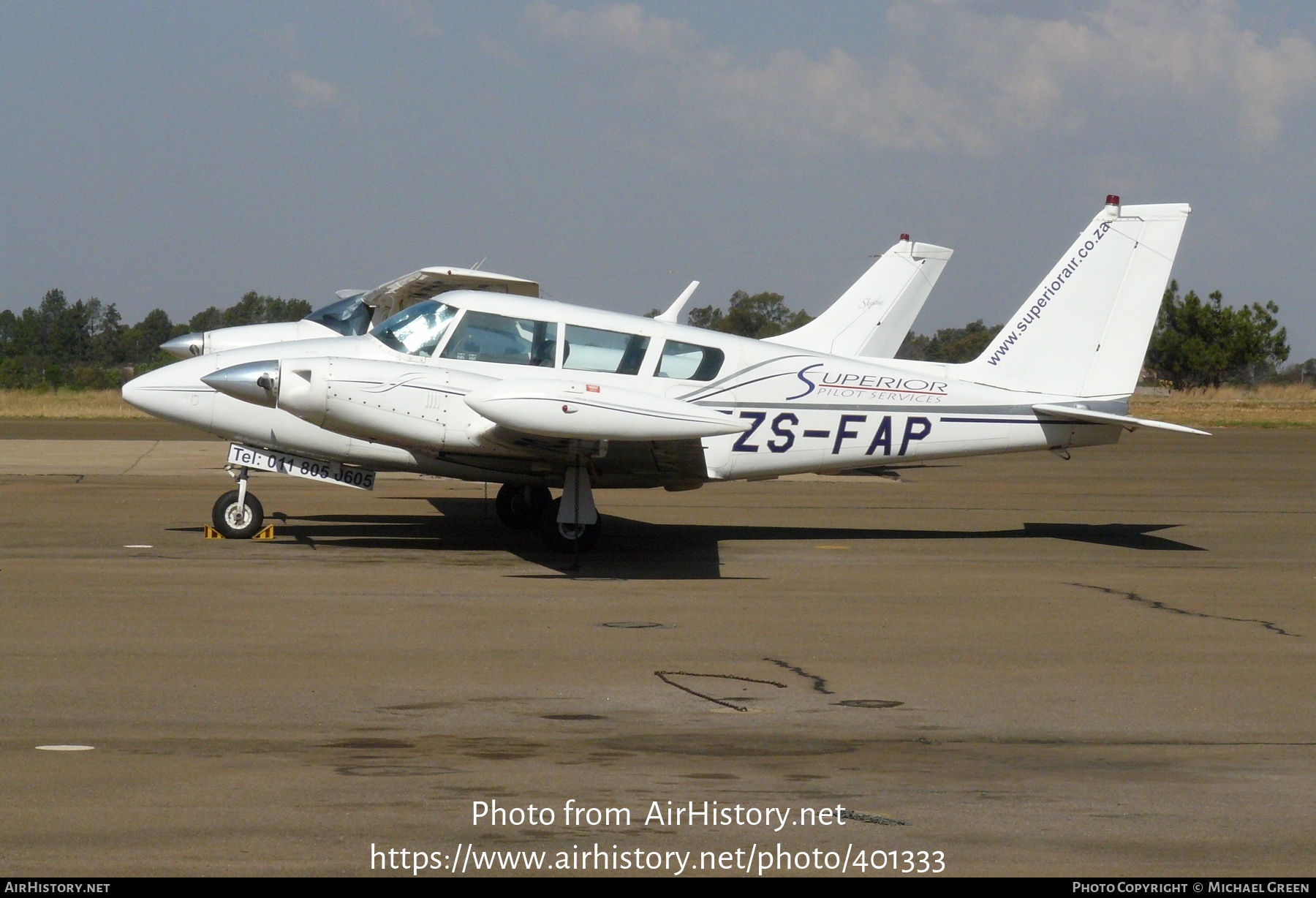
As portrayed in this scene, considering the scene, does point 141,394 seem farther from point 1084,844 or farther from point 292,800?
point 1084,844

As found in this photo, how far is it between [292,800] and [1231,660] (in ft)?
19.8

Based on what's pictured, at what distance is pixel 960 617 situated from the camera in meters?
9.87

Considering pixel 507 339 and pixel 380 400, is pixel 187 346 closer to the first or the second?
pixel 380 400

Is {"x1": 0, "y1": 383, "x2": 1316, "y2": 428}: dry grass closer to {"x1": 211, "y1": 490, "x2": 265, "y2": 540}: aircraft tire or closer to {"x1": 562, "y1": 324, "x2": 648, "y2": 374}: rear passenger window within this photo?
{"x1": 211, "y1": 490, "x2": 265, "y2": 540}: aircraft tire

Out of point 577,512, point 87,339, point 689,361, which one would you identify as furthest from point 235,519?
point 87,339

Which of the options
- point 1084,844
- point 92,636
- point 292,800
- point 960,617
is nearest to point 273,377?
point 92,636

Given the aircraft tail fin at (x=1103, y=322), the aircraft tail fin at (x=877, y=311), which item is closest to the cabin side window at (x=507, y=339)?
the aircraft tail fin at (x=1103, y=322)

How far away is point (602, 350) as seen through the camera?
12.6 metres

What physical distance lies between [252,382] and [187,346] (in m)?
5.16

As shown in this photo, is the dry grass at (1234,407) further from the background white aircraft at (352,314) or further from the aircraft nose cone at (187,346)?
the aircraft nose cone at (187,346)

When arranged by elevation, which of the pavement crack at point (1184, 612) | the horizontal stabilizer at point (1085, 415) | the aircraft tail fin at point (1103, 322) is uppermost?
the aircraft tail fin at point (1103, 322)

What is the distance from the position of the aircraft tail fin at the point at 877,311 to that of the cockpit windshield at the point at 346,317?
649cm

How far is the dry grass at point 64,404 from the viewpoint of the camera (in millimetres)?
39969

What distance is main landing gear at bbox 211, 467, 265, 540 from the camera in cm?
1312
